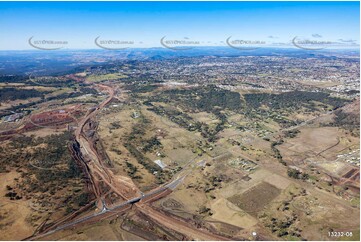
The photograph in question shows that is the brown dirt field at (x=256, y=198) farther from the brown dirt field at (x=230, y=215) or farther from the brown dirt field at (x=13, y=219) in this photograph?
the brown dirt field at (x=13, y=219)

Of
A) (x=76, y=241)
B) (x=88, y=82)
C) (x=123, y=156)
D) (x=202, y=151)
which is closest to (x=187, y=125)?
(x=202, y=151)

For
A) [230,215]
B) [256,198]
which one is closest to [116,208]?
[230,215]

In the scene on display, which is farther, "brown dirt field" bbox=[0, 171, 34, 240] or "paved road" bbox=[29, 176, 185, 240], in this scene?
"paved road" bbox=[29, 176, 185, 240]

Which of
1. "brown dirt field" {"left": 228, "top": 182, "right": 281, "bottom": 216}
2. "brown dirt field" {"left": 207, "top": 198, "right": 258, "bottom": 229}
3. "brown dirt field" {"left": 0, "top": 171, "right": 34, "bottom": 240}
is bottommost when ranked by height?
"brown dirt field" {"left": 207, "top": 198, "right": 258, "bottom": 229}

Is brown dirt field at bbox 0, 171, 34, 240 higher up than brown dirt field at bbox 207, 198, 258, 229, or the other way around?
brown dirt field at bbox 0, 171, 34, 240

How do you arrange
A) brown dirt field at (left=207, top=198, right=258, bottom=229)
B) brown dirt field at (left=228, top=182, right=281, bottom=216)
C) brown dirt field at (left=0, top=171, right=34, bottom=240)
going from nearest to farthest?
brown dirt field at (left=0, top=171, right=34, bottom=240) → brown dirt field at (left=207, top=198, right=258, bottom=229) → brown dirt field at (left=228, top=182, right=281, bottom=216)

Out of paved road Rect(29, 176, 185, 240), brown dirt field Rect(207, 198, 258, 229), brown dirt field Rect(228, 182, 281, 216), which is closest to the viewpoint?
paved road Rect(29, 176, 185, 240)

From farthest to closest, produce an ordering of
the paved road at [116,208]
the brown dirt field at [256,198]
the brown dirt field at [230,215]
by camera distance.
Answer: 1. the brown dirt field at [256,198]
2. the brown dirt field at [230,215]
3. the paved road at [116,208]

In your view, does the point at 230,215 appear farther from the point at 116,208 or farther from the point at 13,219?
the point at 13,219

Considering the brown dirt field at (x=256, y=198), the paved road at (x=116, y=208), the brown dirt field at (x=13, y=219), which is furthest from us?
the brown dirt field at (x=256, y=198)

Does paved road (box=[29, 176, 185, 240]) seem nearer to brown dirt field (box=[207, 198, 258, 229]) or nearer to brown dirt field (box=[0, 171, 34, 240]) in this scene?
brown dirt field (box=[0, 171, 34, 240])

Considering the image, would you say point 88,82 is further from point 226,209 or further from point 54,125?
point 226,209
